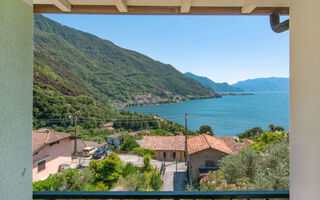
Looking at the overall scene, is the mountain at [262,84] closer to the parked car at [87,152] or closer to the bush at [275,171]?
the parked car at [87,152]

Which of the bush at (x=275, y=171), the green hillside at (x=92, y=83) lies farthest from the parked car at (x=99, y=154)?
the bush at (x=275, y=171)

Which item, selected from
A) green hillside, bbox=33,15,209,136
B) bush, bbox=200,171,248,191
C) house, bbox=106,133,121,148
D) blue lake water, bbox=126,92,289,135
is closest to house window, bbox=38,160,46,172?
green hillside, bbox=33,15,209,136

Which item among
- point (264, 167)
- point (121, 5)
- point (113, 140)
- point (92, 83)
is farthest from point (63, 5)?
point (92, 83)

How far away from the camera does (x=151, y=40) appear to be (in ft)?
107

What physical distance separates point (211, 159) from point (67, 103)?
54.8 feet

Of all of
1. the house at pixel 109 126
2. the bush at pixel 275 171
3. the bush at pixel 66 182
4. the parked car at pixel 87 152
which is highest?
the bush at pixel 275 171

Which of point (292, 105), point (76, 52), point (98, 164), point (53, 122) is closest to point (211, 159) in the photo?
point (98, 164)

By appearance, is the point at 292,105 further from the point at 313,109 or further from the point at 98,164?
the point at 98,164

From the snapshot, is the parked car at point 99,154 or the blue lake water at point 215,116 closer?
the parked car at point 99,154

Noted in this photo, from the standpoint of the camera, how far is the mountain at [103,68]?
25.8 meters

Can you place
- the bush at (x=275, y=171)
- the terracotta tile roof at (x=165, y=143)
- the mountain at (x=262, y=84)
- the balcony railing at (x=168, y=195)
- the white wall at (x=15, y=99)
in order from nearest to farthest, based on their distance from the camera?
the white wall at (x=15, y=99) < the balcony railing at (x=168, y=195) < the bush at (x=275, y=171) < the terracotta tile roof at (x=165, y=143) < the mountain at (x=262, y=84)

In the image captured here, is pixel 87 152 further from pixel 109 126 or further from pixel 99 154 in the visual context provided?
pixel 109 126

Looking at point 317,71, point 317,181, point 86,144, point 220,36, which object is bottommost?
point 86,144

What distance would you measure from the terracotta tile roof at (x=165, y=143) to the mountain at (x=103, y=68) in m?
13.0
